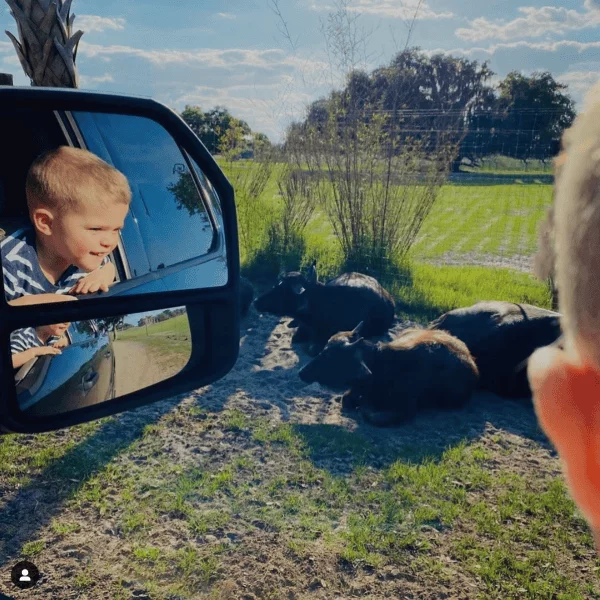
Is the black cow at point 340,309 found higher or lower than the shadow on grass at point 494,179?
lower

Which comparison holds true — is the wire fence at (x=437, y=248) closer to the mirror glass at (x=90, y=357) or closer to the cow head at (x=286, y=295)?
the cow head at (x=286, y=295)

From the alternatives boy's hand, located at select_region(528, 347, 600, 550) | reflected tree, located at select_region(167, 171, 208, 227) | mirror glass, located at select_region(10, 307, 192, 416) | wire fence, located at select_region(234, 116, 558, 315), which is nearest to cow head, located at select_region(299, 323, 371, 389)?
wire fence, located at select_region(234, 116, 558, 315)

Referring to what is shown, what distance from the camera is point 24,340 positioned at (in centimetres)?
117

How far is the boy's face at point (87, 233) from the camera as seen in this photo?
1234 millimetres

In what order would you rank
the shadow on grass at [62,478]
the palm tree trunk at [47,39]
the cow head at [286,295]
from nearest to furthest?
the palm tree trunk at [47,39]
the shadow on grass at [62,478]
the cow head at [286,295]

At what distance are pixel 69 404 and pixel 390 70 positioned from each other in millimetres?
→ 8387

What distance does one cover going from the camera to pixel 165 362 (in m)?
1.57

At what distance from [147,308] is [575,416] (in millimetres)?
916

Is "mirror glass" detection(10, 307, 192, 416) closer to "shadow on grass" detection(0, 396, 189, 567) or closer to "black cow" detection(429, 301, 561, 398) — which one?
"shadow on grass" detection(0, 396, 189, 567)

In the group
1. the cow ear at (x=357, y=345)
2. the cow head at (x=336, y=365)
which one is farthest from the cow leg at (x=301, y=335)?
the cow ear at (x=357, y=345)

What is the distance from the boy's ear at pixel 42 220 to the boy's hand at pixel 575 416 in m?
0.90

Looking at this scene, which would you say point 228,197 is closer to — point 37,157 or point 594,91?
point 37,157

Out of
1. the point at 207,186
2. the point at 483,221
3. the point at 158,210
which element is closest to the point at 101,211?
the point at 158,210

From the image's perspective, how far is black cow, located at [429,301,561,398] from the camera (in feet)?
19.2
